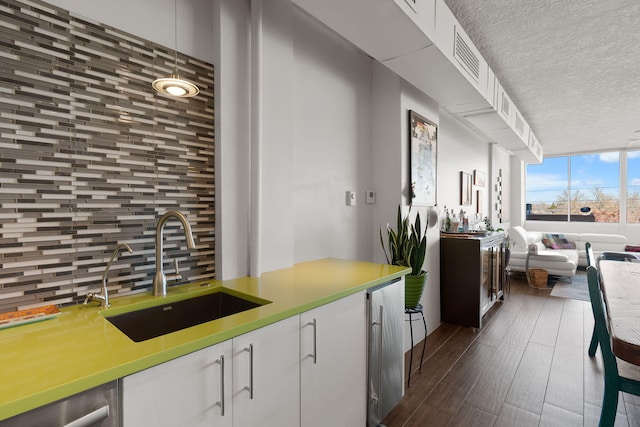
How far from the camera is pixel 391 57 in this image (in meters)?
2.20

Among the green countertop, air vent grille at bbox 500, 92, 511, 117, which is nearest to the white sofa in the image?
air vent grille at bbox 500, 92, 511, 117

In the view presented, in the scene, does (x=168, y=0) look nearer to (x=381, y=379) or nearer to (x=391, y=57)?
(x=391, y=57)

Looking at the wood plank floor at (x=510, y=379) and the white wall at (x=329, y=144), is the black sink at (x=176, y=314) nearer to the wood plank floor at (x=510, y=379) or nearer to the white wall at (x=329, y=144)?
the white wall at (x=329, y=144)

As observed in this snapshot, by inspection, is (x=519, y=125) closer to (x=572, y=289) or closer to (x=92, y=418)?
(x=572, y=289)

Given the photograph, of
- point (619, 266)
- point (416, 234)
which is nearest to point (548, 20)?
point (416, 234)

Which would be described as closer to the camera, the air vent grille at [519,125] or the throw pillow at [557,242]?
the air vent grille at [519,125]

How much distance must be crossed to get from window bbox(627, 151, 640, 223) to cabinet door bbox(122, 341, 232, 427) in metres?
9.34

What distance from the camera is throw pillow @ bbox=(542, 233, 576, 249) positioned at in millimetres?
6433

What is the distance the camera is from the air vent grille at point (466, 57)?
226cm

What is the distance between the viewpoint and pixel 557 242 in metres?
6.48

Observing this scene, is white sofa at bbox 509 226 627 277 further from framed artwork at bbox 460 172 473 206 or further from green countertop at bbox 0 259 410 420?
green countertop at bbox 0 259 410 420

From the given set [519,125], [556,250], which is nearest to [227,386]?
[519,125]

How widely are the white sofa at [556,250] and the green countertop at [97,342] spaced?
543 cm

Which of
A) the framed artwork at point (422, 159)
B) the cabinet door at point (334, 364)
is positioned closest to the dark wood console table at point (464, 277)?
the framed artwork at point (422, 159)
